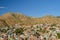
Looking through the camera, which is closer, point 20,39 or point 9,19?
point 20,39

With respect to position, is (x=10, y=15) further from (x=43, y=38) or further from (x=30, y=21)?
(x=43, y=38)

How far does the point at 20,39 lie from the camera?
42469mm

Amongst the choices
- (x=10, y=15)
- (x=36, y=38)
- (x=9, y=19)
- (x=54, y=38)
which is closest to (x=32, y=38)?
(x=36, y=38)

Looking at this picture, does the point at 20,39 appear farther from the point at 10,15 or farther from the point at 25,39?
the point at 10,15

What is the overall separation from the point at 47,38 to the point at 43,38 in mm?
1090

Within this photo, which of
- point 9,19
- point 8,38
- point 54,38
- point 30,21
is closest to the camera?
point 54,38

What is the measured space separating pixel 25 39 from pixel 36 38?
267 cm

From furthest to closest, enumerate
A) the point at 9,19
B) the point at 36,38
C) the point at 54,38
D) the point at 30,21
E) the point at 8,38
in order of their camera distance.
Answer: the point at 30,21
the point at 9,19
the point at 8,38
the point at 36,38
the point at 54,38

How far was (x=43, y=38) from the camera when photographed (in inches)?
1633

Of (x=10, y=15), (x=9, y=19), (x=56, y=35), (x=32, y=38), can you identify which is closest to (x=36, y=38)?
(x=32, y=38)

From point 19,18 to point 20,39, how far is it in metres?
152

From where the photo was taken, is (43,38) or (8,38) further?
(8,38)

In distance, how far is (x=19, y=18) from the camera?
637 feet

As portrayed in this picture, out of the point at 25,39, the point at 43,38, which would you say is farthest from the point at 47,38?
the point at 25,39
